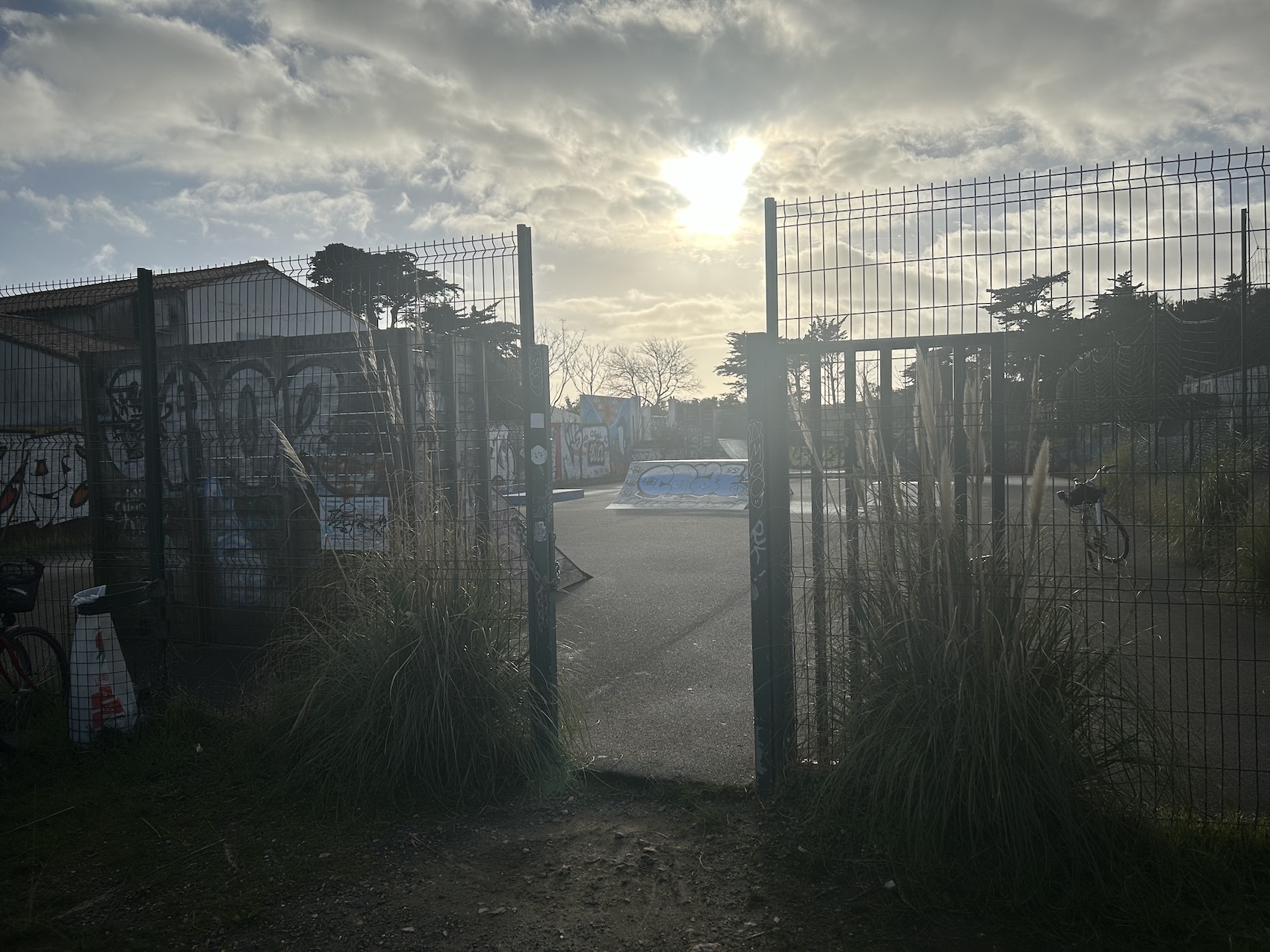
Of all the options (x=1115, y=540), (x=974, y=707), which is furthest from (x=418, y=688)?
(x=1115, y=540)

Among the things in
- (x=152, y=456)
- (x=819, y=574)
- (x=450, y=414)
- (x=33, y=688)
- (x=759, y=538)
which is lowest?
(x=33, y=688)

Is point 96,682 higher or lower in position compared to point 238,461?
lower

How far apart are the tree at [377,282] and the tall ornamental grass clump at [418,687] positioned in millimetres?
1304

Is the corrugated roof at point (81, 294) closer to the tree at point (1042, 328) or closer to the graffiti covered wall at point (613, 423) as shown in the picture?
the tree at point (1042, 328)

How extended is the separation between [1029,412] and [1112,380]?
0.38 m

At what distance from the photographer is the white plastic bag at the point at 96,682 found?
186 inches

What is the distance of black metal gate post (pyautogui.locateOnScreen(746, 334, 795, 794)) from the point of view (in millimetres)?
3826

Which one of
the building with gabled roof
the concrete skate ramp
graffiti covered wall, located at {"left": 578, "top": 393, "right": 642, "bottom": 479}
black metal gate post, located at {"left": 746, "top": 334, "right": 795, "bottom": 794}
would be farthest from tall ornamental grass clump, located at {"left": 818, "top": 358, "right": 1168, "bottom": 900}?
graffiti covered wall, located at {"left": 578, "top": 393, "right": 642, "bottom": 479}

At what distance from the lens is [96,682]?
474 cm

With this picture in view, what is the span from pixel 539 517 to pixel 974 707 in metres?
2.11

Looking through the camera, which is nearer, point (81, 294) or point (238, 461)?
point (81, 294)

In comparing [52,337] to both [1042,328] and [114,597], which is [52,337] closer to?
[114,597]

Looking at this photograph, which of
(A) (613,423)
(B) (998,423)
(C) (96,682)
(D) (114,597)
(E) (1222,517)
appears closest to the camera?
(B) (998,423)

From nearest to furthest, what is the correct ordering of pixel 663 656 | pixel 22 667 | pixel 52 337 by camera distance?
pixel 22 667
pixel 663 656
pixel 52 337
